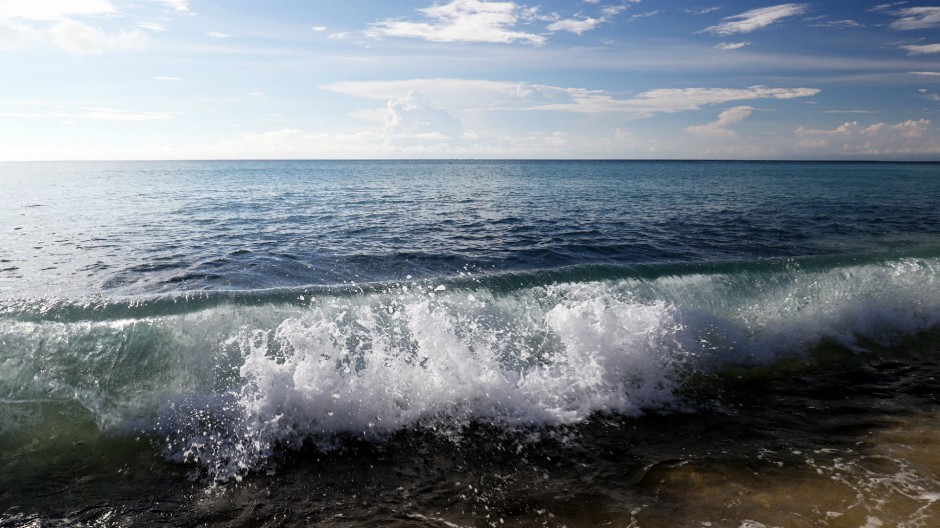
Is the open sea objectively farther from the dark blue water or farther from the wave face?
the dark blue water

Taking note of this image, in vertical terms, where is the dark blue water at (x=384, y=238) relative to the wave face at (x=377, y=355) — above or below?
above

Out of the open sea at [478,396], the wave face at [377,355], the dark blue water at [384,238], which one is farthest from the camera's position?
the dark blue water at [384,238]

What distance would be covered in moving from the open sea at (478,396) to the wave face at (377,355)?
4cm

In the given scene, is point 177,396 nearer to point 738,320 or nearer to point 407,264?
point 407,264

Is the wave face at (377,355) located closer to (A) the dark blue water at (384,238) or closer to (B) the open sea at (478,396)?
(B) the open sea at (478,396)

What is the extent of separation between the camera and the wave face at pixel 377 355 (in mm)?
7324

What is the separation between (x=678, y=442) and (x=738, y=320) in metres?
5.15

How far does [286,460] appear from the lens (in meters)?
6.55

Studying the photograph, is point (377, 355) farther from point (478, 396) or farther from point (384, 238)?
point (384, 238)

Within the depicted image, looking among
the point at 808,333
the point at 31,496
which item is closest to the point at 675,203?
the point at 808,333

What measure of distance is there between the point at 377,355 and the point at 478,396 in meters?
1.86

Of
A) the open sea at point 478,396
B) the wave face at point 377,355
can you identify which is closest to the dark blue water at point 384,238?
the open sea at point 478,396

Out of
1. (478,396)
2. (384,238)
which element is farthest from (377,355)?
(384,238)

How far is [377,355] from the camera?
834cm
